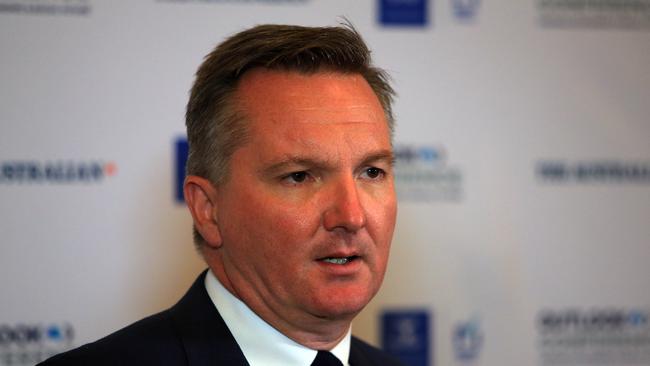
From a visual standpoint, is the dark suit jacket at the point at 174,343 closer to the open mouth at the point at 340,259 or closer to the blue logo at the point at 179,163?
the open mouth at the point at 340,259

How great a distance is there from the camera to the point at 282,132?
1561 mm

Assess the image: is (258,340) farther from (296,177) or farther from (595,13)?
(595,13)

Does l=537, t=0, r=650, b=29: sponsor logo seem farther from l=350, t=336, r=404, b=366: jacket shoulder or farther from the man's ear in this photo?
the man's ear

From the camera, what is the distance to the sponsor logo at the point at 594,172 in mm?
2865

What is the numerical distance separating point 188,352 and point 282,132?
48 cm

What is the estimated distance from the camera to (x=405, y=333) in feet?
9.16

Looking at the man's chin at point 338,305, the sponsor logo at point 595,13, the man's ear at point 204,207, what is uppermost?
the sponsor logo at point 595,13

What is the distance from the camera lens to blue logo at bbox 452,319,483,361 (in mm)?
2811

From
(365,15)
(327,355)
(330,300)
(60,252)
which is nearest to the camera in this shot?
(330,300)

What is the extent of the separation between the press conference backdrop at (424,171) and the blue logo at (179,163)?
0.04 feet

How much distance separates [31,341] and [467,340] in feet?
4.72

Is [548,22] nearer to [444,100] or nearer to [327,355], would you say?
[444,100]

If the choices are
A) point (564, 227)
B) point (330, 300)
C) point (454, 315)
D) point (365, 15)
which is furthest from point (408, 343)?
point (330, 300)

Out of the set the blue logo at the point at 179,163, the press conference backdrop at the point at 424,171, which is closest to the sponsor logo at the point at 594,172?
the press conference backdrop at the point at 424,171
